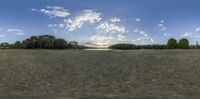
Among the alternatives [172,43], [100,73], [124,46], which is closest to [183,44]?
[172,43]

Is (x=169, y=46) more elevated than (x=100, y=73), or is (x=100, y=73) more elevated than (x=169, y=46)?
(x=169, y=46)

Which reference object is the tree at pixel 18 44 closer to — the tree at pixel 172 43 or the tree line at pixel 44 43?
the tree line at pixel 44 43

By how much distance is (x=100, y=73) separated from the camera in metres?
11.3

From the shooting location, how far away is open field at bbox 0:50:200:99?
31.9 feet

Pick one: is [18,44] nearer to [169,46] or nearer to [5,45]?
[5,45]

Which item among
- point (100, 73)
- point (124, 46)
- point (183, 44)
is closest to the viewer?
point (100, 73)

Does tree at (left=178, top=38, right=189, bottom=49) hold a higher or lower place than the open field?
higher

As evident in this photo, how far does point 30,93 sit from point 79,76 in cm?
196

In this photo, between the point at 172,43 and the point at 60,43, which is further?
the point at 60,43

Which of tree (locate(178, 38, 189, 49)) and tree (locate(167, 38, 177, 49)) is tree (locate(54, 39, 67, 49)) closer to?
tree (locate(167, 38, 177, 49))

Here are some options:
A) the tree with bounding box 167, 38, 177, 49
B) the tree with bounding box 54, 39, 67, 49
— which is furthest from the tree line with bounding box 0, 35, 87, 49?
the tree with bounding box 167, 38, 177, 49

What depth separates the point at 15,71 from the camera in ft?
37.8

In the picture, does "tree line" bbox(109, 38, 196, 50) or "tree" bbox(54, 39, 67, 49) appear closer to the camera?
"tree line" bbox(109, 38, 196, 50)

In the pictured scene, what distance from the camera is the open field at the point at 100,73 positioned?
9719 mm
